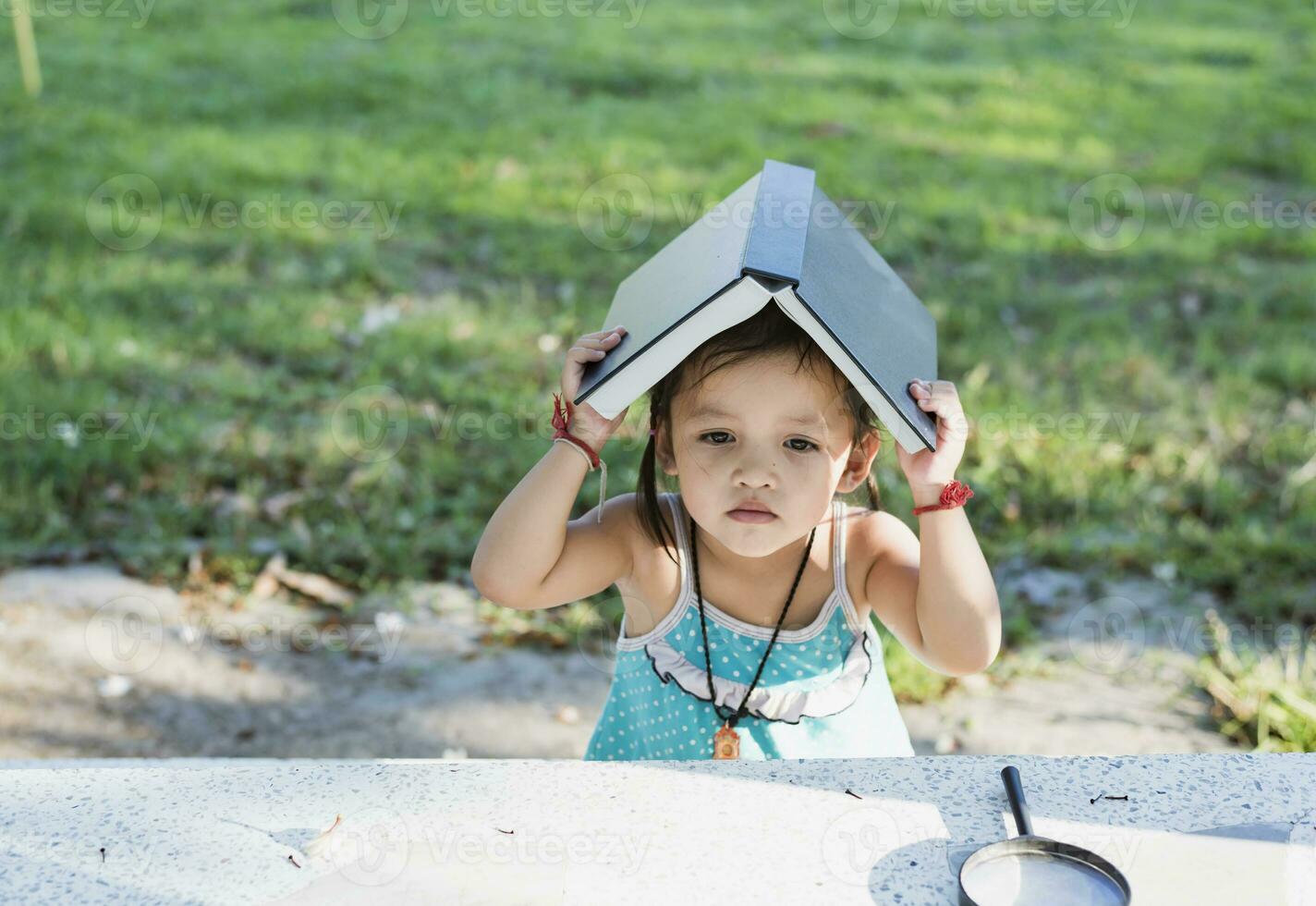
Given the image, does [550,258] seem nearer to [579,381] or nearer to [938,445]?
[579,381]

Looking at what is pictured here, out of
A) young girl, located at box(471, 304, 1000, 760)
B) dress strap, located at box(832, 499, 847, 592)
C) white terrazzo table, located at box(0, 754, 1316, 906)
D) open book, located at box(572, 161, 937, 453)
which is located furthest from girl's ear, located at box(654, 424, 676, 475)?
white terrazzo table, located at box(0, 754, 1316, 906)

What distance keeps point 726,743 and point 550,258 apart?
3431mm

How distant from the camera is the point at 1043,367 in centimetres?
458

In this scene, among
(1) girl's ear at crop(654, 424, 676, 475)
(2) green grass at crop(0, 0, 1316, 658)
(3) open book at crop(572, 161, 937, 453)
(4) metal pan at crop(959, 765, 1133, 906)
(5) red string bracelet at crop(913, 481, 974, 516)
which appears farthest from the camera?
(2) green grass at crop(0, 0, 1316, 658)

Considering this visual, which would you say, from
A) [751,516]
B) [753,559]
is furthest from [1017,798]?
[753,559]

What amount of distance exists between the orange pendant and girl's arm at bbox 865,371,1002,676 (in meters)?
0.29

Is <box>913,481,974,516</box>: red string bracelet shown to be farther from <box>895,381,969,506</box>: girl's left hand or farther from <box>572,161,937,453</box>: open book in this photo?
<box>572,161,937,453</box>: open book

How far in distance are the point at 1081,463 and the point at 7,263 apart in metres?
3.80

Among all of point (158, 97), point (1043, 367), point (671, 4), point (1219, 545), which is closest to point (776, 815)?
point (1219, 545)

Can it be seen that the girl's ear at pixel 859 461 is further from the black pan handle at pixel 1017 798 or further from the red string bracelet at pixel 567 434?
the black pan handle at pixel 1017 798

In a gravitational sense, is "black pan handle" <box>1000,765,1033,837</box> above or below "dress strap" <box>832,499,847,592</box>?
above

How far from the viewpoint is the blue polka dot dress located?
2.14 meters

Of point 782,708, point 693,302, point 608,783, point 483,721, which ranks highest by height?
point 693,302

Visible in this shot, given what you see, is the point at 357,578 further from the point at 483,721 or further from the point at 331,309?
the point at 331,309
